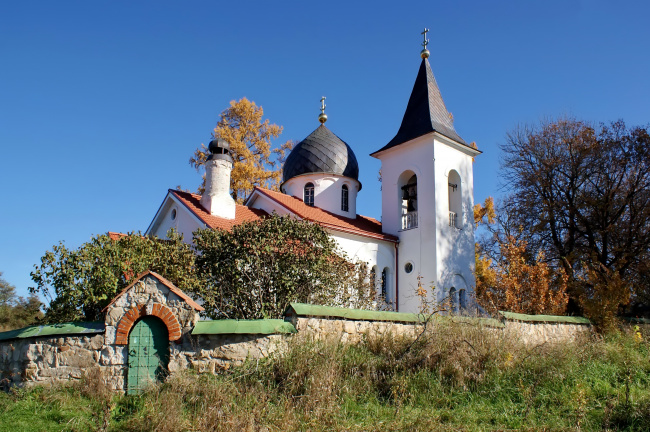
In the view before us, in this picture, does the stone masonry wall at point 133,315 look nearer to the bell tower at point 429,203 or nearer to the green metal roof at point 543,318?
the green metal roof at point 543,318

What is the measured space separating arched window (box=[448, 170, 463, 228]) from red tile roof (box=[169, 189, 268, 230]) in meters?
6.59

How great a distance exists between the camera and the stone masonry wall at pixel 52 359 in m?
7.57

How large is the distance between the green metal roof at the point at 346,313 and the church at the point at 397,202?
24.5 ft

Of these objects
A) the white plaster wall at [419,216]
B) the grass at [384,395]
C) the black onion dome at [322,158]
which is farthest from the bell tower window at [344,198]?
the grass at [384,395]

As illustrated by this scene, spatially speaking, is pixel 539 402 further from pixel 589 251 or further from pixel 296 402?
pixel 589 251

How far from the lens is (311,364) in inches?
275

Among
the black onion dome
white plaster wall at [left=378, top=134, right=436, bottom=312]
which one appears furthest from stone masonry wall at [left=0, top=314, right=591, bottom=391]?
the black onion dome

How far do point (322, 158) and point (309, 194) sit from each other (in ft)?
4.81

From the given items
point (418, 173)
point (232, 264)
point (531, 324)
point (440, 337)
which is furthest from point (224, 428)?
point (418, 173)

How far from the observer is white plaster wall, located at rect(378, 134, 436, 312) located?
1805 centimetres

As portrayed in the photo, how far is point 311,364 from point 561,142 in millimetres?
15086

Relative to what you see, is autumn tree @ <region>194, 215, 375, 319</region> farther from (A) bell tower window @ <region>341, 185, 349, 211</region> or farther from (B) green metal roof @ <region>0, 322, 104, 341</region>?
(A) bell tower window @ <region>341, 185, 349, 211</region>

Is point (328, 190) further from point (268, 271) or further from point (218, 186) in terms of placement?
point (268, 271)

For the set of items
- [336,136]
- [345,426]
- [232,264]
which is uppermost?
[336,136]
